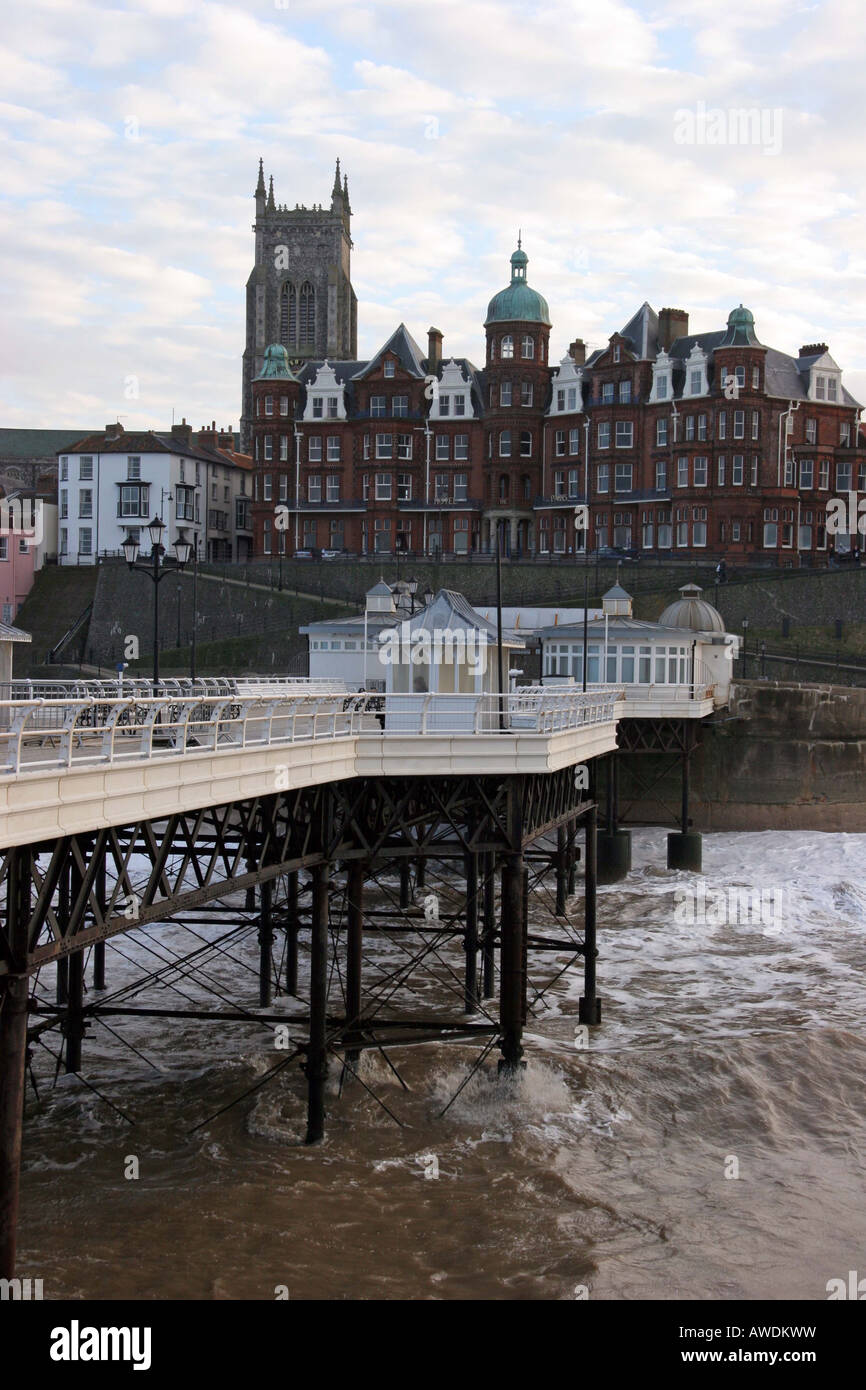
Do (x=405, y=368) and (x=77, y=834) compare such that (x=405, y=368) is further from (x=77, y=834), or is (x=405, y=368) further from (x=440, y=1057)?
(x=77, y=834)

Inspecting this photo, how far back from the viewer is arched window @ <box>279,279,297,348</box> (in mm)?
123250

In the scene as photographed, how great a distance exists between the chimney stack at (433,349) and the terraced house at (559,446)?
0.15 metres

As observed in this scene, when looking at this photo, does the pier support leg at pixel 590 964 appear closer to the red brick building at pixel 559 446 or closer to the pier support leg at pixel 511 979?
the pier support leg at pixel 511 979

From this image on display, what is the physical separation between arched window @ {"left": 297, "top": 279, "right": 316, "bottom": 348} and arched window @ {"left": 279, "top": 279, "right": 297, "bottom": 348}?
19.7 inches

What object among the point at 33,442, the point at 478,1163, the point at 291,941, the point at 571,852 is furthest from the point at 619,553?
the point at 33,442

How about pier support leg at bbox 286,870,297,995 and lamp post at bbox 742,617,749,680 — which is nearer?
pier support leg at bbox 286,870,297,995

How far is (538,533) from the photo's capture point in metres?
85.8

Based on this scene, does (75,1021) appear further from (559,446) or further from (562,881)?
(559,446)

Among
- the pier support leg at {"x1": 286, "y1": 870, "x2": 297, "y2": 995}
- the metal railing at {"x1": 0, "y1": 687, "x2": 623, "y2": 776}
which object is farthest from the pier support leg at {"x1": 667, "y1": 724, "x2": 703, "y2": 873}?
the pier support leg at {"x1": 286, "y1": 870, "x2": 297, "y2": 995}

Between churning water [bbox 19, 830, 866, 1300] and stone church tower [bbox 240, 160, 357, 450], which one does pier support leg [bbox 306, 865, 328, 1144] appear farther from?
stone church tower [bbox 240, 160, 357, 450]

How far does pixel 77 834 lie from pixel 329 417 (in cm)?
7638

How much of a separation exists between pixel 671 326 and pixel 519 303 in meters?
8.80

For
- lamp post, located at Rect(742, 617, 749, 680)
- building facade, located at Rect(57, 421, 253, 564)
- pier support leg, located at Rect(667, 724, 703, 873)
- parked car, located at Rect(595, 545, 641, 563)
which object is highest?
building facade, located at Rect(57, 421, 253, 564)

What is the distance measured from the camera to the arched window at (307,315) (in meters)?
→ 123
